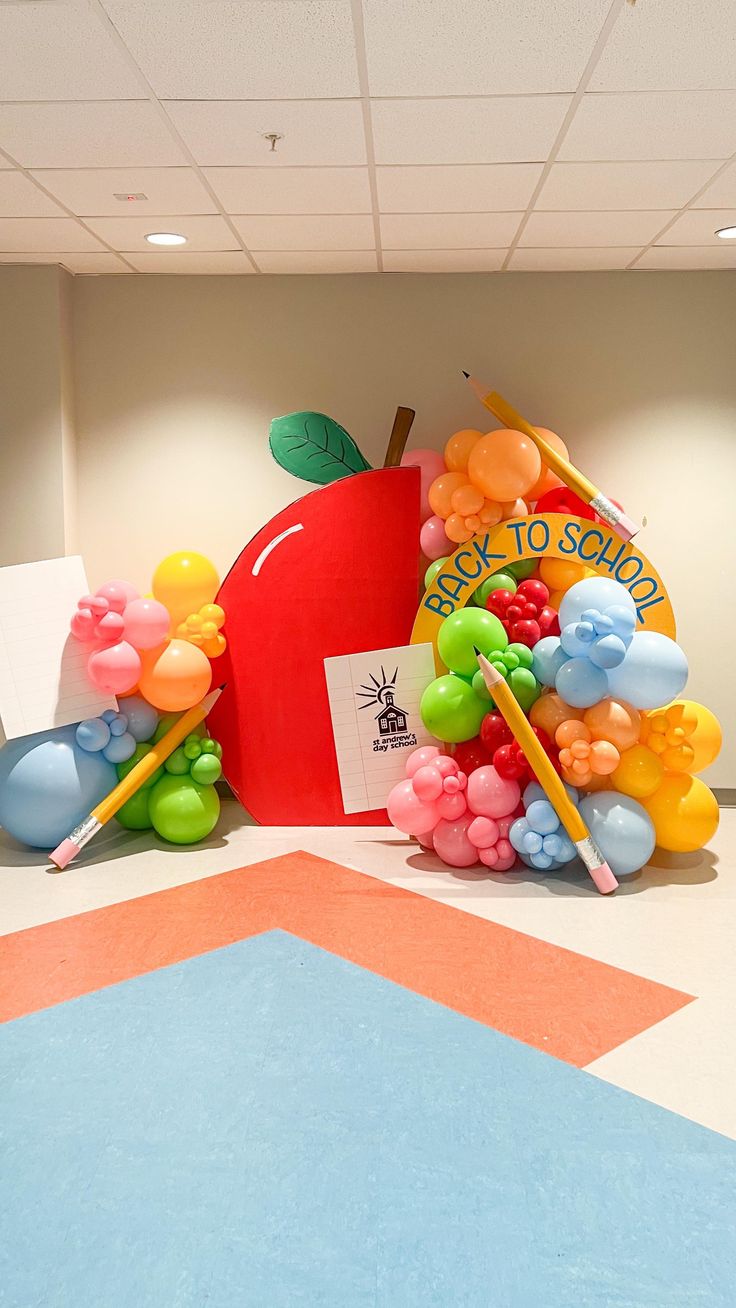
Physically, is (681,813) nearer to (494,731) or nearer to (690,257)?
(494,731)

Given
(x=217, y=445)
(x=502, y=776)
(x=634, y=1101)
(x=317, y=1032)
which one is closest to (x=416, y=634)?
(x=502, y=776)

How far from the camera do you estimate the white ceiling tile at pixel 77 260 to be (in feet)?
15.7

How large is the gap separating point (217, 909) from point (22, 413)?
107 inches

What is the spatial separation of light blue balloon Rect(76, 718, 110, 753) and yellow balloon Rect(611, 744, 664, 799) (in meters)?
2.13

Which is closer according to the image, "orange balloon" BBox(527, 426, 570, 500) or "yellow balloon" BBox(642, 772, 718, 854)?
"yellow balloon" BBox(642, 772, 718, 854)

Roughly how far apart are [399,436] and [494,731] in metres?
1.63

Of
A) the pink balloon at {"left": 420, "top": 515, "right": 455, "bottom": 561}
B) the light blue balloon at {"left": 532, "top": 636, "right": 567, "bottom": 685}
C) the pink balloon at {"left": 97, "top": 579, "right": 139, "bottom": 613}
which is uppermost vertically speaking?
the pink balloon at {"left": 420, "top": 515, "right": 455, "bottom": 561}

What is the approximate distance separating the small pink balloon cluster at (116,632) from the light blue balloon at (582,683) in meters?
1.71

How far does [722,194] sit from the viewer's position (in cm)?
398

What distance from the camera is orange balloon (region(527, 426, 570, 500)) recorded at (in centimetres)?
475

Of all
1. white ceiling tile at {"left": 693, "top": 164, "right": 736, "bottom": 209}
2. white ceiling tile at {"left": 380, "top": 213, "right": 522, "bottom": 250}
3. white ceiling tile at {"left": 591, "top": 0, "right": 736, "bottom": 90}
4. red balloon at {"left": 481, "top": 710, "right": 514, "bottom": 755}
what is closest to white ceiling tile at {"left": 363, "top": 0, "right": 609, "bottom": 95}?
white ceiling tile at {"left": 591, "top": 0, "right": 736, "bottom": 90}

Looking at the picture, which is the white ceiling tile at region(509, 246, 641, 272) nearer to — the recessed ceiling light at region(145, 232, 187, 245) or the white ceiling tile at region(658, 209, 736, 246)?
the white ceiling tile at region(658, 209, 736, 246)

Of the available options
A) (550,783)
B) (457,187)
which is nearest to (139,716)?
(550,783)

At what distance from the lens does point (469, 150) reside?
356 cm
